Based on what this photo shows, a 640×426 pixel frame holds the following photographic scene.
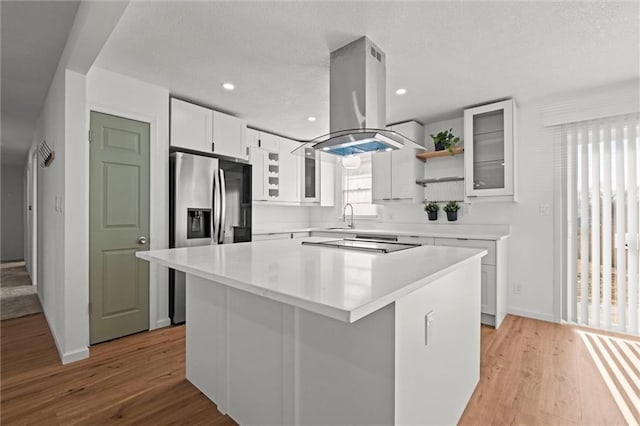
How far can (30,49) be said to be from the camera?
8.05 ft

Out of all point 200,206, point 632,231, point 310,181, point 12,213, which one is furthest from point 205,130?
point 12,213

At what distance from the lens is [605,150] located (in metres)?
3.01

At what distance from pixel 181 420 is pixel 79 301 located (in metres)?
1.41

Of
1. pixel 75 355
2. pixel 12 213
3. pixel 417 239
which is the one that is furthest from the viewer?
pixel 12 213

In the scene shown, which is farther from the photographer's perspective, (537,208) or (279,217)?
(279,217)

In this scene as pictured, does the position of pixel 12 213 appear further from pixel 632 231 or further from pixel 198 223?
pixel 632 231

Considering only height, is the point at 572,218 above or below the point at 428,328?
above

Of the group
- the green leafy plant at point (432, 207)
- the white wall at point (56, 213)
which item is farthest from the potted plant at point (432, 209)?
the white wall at point (56, 213)

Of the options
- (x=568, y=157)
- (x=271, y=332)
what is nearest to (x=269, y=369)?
(x=271, y=332)

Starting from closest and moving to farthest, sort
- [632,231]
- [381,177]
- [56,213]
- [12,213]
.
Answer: [56,213]
[632,231]
[381,177]
[12,213]

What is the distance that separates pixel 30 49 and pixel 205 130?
1.47 m

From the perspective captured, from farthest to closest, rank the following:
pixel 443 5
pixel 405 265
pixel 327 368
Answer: pixel 443 5 < pixel 405 265 < pixel 327 368

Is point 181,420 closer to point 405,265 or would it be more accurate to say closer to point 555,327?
point 405,265

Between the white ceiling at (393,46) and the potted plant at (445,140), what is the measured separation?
526 millimetres
